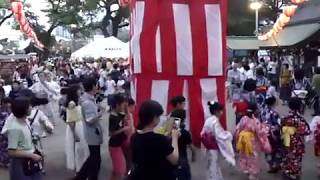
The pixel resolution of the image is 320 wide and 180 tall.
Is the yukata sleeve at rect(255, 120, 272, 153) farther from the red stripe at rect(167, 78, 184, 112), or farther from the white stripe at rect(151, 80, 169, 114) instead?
the white stripe at rect(151, 80, 169, 114)

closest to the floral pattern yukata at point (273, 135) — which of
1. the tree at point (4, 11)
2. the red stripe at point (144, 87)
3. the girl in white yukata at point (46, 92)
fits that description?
the red stripe at point (144, 87)

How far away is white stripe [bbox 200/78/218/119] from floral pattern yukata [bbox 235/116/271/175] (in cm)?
56

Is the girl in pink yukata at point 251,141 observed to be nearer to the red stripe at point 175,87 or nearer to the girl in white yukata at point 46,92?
the red stripe at point 175,87

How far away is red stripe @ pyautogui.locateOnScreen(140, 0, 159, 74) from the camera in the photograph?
777 centimetres

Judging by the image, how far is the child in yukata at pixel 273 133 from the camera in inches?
335

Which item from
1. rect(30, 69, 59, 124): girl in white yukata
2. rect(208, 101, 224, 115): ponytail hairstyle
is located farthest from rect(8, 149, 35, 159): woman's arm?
rect(30, 69, 59, 124): girl in white yukata

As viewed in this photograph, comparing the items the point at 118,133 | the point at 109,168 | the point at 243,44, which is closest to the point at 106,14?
the point at 243,44

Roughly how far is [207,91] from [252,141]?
3.28 ft

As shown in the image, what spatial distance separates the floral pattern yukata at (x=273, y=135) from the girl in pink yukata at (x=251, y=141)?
31 cm

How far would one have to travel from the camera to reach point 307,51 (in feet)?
76.3

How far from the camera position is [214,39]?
25.7 ft

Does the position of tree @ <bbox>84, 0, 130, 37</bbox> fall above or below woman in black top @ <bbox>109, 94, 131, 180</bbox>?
above

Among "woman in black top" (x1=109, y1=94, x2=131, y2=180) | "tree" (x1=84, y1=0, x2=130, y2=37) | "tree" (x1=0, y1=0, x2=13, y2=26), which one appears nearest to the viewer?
"woman in black top" (x1=109, y1=94, x2=131, y2=180)

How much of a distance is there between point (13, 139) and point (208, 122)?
2937 millimetres
